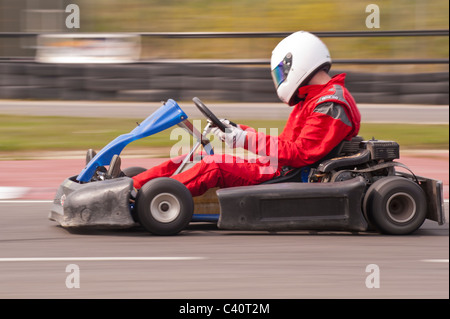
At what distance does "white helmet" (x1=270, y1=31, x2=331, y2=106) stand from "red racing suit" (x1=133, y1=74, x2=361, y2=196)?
10 centimetres

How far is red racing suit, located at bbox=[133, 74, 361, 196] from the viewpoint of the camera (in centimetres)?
484

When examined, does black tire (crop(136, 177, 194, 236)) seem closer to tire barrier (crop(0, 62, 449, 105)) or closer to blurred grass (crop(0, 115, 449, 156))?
blurred grass (crop(0, 115, 449, 156))

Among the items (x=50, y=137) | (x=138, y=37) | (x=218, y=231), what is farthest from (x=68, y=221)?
(x=138, y=37)

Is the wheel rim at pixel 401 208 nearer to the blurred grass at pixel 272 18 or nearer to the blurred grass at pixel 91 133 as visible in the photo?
the blurred grass at pixel 91 133

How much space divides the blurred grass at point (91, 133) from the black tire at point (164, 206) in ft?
15.2

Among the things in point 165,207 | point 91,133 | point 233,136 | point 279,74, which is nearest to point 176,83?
point 91,133

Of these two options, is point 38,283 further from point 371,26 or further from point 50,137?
point 371,26

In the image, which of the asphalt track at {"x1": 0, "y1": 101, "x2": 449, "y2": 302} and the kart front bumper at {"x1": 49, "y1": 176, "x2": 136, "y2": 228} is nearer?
the asphalt track at {"x1": 0, "y1": 101, "x2": 449, "y2": 302}

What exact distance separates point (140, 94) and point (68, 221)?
8141 mm

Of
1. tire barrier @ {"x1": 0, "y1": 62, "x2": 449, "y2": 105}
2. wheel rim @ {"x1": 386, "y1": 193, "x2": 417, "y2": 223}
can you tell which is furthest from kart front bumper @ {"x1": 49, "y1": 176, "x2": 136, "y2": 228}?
tire barrier @ {"x1": 0, "y1": 62, "x2": 449, "y2": 105}

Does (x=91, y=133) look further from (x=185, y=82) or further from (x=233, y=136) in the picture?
(x=233, y=136)

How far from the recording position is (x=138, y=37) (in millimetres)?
13500

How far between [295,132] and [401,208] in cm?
83

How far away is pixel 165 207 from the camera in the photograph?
188 inches
